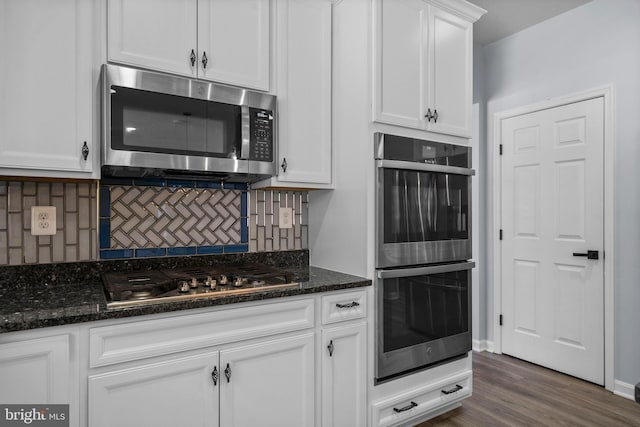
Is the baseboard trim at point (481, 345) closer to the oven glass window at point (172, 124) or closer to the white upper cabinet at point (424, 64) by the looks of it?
the white upper cabinet at point (424, 64)

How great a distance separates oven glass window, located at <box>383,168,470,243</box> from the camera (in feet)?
6.75

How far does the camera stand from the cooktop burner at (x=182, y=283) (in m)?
1.47

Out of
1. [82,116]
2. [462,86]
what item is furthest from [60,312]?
[462,86]

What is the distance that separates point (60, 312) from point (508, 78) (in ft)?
11.7

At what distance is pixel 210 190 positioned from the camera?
221 centimetres

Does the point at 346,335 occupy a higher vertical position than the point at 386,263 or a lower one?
lower

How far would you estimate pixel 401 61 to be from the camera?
214cm

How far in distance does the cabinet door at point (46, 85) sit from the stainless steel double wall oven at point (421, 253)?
4.45 ft

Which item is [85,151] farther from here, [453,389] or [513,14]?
[513,14]

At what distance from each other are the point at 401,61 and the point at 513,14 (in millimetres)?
1517

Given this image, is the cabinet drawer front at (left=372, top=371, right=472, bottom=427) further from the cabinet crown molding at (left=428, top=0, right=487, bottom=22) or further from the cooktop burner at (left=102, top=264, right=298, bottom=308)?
the cabinet crown molding at (left=428, top=0, right=487, bottom=22)

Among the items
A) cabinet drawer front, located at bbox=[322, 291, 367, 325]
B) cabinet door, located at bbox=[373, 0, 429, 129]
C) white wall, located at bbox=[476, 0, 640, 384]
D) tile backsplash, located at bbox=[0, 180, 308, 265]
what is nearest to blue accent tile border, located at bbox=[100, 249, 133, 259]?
tile backsplash, located at bbox=[0, 180, 308, 265]

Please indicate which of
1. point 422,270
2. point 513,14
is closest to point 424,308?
point 422,270

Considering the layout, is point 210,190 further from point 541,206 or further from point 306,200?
point 541,206
